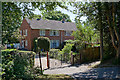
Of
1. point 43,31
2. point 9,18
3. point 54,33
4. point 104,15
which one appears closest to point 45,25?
point 43,31

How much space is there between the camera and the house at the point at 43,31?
24.5 m

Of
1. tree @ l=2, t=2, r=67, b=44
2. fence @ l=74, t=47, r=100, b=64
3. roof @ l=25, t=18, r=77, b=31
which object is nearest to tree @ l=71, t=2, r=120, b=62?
fence @ l=74, t=47, r=100, b=64

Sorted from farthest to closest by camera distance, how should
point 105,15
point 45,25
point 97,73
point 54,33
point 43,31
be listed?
point 54,33
point 45,25
point 43,31
point 105,15
point 97,73

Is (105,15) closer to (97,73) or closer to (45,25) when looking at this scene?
(97,73)

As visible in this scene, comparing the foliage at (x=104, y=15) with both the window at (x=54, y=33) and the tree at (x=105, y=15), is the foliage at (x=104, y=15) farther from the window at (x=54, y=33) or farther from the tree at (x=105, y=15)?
the window at (x=54, y=33)

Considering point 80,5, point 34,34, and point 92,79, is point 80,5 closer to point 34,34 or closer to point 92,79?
point 92,79

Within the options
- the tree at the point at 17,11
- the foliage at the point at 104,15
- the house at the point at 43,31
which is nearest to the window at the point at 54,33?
the house at the point at 43,31

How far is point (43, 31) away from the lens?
25719mm

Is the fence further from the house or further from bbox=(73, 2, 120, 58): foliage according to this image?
the house

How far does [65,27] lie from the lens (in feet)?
97.1

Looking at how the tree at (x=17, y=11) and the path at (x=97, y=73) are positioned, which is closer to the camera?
the tree at (x=17, y=11)

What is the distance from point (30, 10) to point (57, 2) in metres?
1.34

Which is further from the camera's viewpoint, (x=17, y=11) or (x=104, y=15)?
(x=104, y=15)

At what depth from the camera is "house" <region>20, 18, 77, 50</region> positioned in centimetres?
2455
